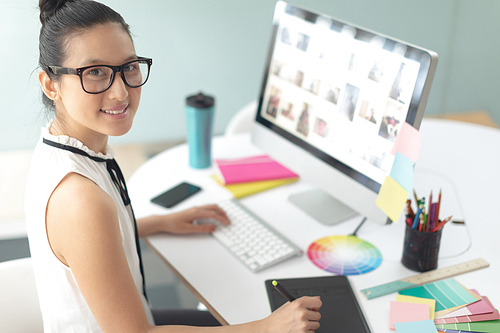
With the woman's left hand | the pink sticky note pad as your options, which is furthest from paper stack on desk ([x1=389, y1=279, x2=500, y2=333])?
the woman's left hand

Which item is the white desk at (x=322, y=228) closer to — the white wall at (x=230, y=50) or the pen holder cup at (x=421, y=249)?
the pen holder cup at (x=421, y=249)

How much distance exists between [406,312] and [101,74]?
76 cm

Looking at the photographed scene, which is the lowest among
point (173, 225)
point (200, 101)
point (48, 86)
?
point (173, 225)

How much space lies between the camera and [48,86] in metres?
0.92

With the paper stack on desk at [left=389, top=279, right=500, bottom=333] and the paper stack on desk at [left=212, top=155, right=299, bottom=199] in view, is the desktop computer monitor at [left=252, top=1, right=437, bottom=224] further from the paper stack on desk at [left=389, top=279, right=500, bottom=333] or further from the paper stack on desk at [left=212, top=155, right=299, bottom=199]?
the paper stack on desk at [left=389, top=279, right=500, bottom=333]

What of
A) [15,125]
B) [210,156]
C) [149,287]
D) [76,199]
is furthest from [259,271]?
[15,125]

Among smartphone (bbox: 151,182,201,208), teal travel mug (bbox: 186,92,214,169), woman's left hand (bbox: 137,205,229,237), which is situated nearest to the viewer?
woman's left hand (bbox: 137,205,229,237)

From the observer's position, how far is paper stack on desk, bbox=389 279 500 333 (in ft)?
2.93

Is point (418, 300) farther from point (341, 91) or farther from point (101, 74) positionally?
point (101, 74)

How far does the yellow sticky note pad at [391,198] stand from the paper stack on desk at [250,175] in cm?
44

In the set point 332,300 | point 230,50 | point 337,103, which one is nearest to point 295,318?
point 332,300

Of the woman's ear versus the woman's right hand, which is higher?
the woman's ear

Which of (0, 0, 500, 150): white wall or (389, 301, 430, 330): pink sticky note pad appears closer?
(389, 301, 430, 330): pink sticky note pad

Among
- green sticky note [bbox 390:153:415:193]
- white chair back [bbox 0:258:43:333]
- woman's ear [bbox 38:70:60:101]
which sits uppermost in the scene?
woman's ear [bbox 38:70:60:101]
